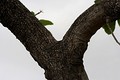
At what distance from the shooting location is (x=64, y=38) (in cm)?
298

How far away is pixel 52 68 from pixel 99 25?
0.54 meters

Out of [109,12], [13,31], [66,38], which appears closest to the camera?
[109,12]

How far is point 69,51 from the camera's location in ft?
9.51

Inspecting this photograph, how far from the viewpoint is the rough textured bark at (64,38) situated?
282 cm

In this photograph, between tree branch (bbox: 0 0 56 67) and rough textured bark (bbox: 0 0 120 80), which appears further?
tree branch (bbox: 0 0 56 67)

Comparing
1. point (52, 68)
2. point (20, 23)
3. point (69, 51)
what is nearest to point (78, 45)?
point (69, 51)

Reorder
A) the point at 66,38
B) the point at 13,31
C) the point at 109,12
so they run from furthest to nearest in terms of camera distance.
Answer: the point at 13,31, the point at 66,38, the point at 109,12

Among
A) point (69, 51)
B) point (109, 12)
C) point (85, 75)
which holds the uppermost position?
point (109, 12)

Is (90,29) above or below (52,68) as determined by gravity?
above

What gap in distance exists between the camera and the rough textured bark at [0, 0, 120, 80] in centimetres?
282

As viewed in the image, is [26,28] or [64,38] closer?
[64,38]

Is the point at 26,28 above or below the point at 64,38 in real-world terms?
above

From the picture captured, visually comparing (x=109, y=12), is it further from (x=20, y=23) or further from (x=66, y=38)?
(x=20, y=23)

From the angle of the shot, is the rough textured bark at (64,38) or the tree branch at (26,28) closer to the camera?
the rough textured bark at (64,38)
